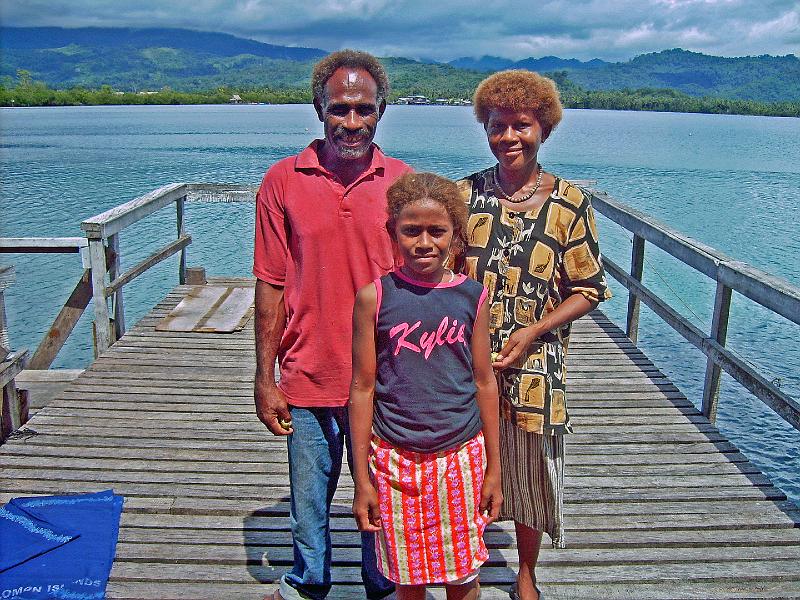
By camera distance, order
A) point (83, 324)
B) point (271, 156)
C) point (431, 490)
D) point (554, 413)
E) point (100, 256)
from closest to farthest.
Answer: point (431, 490) → point (554, 413) → point (100, 256) → point (83, 324) → point (271, 156)

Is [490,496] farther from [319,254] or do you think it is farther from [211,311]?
[211,311]

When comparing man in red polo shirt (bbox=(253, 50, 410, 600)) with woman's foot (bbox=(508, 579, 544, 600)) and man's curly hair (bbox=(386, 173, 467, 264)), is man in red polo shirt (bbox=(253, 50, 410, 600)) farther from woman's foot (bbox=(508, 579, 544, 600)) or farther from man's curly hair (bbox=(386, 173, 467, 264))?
woman's foot (bbox=(508, 579, 544, 600))

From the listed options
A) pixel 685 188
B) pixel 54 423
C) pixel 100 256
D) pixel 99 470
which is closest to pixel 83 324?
pixel 100 256

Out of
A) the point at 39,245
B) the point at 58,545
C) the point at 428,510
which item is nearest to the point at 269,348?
the point at 428,510

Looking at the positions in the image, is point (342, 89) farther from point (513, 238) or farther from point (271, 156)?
point (271, 156)

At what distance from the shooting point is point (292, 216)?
2219 mm

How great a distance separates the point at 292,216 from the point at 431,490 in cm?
85

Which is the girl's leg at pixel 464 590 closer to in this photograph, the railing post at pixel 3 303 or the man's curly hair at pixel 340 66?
the man's curly hair at pixel 340 66

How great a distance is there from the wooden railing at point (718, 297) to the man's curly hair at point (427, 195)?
1.86 meters

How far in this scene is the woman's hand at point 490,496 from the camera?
2.09m

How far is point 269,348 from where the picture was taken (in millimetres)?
2305

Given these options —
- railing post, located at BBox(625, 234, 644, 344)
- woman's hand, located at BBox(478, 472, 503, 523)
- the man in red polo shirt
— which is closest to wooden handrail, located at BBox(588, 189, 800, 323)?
railing post, located at BBox(625, 234, 644, 344)

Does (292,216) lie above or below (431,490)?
above

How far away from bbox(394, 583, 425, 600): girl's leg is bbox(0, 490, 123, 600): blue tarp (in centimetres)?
113
